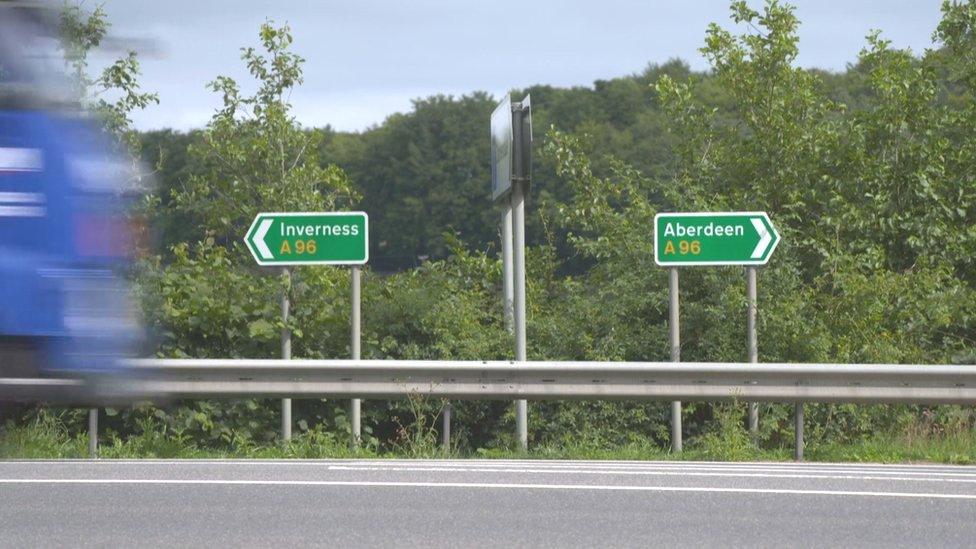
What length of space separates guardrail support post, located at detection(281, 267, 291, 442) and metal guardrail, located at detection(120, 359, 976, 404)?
0.69m

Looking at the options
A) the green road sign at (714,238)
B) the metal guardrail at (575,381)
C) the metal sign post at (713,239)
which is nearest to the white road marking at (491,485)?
the metal guardrail at (575,381)

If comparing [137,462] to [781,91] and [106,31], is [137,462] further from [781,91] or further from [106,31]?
[781,91]

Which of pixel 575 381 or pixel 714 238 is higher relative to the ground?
pixel 714 238

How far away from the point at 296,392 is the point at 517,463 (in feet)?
7.18

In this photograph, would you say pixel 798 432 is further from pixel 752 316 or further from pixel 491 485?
pixel 491 485

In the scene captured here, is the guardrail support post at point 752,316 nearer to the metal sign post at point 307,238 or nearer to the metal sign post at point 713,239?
the metal sign post at point 713,239

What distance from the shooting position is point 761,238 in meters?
14.1

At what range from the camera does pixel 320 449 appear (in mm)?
12938

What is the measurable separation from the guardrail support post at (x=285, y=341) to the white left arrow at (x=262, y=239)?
2.08 ft

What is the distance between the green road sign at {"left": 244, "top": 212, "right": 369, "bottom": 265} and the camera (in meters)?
13.9

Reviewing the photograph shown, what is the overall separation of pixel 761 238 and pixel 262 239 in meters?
4.69

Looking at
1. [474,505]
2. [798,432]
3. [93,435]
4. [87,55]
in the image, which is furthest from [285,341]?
[87,55]

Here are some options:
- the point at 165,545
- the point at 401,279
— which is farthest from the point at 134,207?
the point at 401,279

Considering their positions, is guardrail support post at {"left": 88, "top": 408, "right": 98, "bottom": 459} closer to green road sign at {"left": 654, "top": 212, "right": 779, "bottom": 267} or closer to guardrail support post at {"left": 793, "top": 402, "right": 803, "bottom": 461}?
green road sign at {"left": 654, "top": 212, "right": 779, "bottom": 267}
